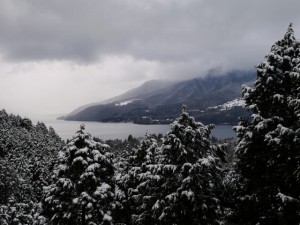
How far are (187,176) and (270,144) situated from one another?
521 centimetres

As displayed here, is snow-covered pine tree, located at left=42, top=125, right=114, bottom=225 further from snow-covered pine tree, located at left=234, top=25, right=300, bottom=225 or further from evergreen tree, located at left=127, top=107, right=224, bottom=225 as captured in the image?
snow-covered pine tree, located at left=234, top=25, right=300, bottom=225

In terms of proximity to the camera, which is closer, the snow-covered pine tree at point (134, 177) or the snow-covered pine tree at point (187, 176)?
the snow-covered pine tree at point (187, 176)

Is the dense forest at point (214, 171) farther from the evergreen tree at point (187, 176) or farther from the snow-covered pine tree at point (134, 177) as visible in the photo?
the snow-covered pine tree at point (134, 177)

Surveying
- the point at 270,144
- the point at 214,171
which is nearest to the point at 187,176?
the point at 214,171

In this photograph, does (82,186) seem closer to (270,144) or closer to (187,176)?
(187,176)

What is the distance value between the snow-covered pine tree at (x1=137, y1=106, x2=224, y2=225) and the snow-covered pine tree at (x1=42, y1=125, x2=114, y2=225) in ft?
9.98

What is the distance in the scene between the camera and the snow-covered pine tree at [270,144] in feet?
50.3

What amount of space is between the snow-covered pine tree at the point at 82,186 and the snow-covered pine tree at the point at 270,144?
26.5ft

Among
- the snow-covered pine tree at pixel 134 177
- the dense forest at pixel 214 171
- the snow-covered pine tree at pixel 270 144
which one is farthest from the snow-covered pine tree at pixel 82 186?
the snow-covered pine tree at pixel 270 144

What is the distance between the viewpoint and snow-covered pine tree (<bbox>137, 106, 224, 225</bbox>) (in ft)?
61.5

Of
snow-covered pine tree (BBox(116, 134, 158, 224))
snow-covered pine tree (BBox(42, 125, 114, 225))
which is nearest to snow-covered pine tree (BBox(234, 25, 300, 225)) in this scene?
snow-covered pine tree (BBox(42, 125, 114, 225))

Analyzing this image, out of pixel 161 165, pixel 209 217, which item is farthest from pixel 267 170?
pixel 161 165

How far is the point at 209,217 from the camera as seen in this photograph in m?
19.3

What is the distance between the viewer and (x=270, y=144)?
51.2 feet
